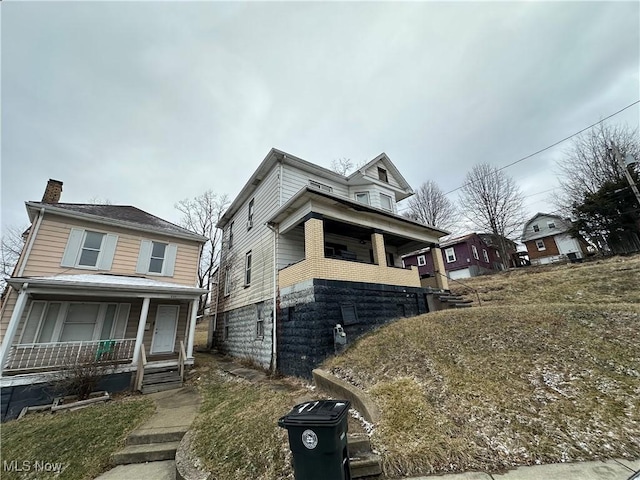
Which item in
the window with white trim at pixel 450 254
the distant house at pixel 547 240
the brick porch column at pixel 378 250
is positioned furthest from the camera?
the distant house at pixel 547 240

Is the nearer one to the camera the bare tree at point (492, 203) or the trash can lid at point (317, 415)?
the trash can lid at point (317, 415)

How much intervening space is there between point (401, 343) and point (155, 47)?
40.4 feet

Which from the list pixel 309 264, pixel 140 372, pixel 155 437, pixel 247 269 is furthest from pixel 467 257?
pixel 155 437

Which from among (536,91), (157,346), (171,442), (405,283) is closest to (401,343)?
(405,283)

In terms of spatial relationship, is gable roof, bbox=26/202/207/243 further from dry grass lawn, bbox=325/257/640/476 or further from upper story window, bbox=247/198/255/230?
dry grass lawn, bbox=325/257/640/476

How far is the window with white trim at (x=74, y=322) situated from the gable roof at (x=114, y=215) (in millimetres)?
3251

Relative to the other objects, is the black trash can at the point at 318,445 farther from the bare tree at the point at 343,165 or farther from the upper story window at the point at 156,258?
the bare tree at the point at 343,165

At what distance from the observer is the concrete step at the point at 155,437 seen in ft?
15.3

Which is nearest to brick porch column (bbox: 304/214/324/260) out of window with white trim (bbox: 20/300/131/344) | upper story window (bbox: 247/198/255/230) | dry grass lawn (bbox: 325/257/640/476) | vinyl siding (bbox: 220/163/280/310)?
vinyl siding (bbox: 220/163/280/310)

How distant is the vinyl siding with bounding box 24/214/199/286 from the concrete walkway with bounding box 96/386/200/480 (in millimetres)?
5323

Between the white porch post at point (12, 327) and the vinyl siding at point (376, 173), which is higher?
the vinyl siding at point (376, 173)

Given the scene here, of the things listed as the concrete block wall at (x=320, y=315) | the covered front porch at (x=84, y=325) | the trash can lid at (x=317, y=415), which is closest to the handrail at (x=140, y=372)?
the covered front porch at (x=84, y=325)

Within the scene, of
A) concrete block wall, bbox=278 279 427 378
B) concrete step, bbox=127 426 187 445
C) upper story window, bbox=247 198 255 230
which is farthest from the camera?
upper story window, bbox=247 198 255 230

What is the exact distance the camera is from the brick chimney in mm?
10686
